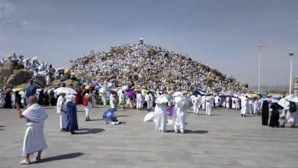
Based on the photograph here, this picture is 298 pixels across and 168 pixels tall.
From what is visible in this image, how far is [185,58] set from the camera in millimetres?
58344

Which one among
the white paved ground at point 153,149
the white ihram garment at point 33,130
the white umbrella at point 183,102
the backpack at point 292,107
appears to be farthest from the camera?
the backpack at point 292,107

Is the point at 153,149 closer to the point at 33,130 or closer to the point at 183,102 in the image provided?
the point at 183,102

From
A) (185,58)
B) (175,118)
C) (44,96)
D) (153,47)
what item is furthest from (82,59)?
(175,118)

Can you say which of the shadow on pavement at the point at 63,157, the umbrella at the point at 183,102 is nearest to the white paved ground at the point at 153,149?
Answer: the shadow on pavement at the point at 63,157

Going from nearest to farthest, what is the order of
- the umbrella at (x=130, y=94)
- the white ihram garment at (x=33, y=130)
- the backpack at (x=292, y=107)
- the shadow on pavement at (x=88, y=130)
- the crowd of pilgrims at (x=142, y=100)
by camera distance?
the white ihram garment at (x=33, y=130) → the shadow on pavement at (x=88, y=130) → the backpack at (x=292, y=107) → the crowd of pilgrims at (x=142, y=100) → the umbrella at (x=130, y=94)

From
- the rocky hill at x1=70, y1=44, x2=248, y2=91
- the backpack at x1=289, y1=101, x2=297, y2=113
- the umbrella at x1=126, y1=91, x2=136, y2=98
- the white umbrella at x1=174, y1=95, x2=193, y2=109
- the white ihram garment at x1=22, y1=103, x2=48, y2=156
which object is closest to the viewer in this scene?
the white ihram garment at x1=22, y1=103, x2=48, y2=156

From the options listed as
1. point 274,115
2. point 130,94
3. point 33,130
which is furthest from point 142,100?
point 33,130

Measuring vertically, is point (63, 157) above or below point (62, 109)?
below

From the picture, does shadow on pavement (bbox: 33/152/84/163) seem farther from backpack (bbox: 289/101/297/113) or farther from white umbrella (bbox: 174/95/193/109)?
backpack (bbox: 289/101/297/113)

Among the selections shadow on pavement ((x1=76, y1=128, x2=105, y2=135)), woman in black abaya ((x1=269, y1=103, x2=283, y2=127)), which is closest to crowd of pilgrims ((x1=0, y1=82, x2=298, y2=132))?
woman in black abaya ((x1=269, y1=103, x2=283, y2=127))

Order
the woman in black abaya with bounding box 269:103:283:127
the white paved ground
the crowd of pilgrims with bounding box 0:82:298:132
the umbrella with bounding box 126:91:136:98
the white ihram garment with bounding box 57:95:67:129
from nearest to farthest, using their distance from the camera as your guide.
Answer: the white paved ground < the white ihram garment with bounding box 57:95:67:129 < the woman in black abaya with bounding box 269:103:283:127 < the crowd of pilgrims with bounding box 0:82:298:132 < the umbrella with bounding box 126:91:136:98

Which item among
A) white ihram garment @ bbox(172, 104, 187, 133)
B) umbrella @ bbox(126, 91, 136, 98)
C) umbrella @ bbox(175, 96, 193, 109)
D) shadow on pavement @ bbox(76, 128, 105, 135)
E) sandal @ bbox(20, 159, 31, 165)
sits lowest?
shadow on pavement @ bbox(76, 128, 105, 135)

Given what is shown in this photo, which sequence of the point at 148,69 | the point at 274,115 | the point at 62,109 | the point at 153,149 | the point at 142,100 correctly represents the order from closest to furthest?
the point at 153,149, the point at 62,109, the point at 274,115, the point at 142,100, the point at 148,69

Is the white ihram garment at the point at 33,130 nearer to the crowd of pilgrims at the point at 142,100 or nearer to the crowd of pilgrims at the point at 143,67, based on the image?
the crowd of pilgrims at the point at 142,100
